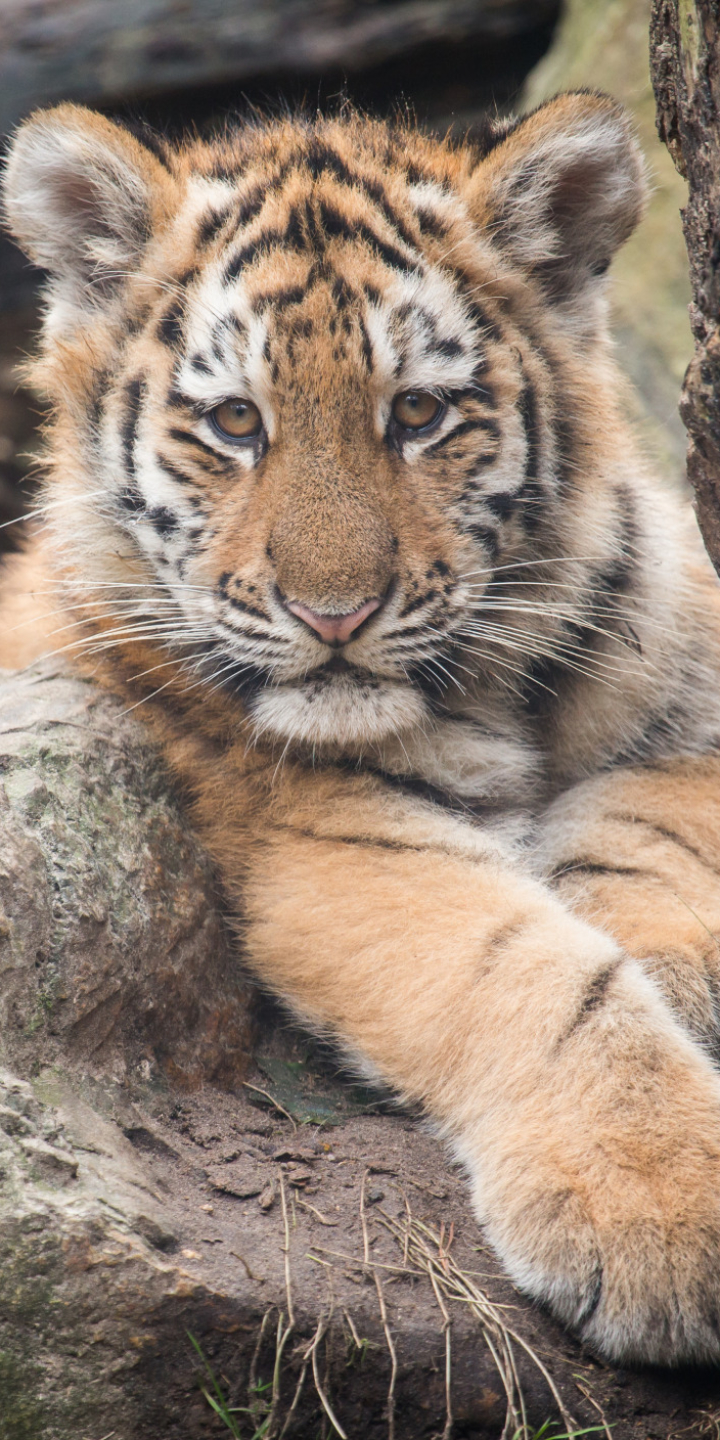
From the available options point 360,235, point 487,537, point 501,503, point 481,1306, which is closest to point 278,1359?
point 481,1306

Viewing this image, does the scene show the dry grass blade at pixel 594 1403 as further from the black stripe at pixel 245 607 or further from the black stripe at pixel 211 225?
the black stripe at pixel 211 225

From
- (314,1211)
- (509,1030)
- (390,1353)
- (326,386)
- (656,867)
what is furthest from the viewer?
(656,867)

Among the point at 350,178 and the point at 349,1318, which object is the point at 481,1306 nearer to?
the point at 349,1318

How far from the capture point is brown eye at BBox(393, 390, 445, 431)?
2.64 metres

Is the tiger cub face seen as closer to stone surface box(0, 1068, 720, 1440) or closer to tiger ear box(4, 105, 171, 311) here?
tiger ear box(4, 105, 171, 311)

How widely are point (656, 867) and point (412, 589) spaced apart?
94 centimetres

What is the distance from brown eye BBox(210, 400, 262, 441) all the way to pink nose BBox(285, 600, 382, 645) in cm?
46

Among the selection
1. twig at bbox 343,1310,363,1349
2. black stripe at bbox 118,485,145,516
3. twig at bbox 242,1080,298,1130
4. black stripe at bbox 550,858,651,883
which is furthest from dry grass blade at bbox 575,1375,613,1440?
black stripe at bbox 118,485,145,516

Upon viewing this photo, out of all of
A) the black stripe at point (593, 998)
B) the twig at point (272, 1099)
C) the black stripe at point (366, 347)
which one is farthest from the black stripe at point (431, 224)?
the twig at point (272, 1099)

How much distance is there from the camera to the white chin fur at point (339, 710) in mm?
2629

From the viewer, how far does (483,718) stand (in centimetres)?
302

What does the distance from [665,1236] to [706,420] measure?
4.32 ft

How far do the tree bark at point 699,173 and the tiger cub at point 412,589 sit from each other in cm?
72

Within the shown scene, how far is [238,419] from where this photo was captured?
2.67 meters
